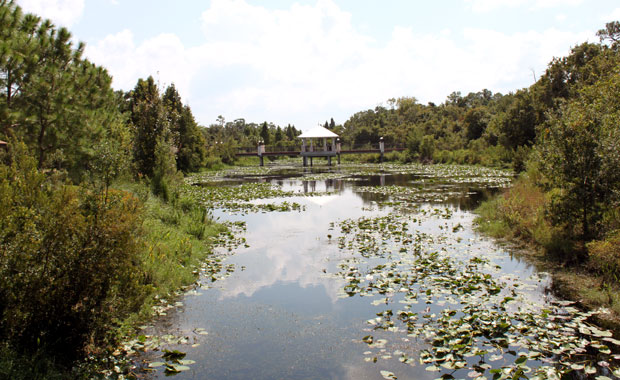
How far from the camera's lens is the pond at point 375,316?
504 cm

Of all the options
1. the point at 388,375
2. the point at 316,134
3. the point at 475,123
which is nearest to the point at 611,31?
the point at 475,123

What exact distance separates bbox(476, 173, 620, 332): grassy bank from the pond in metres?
0.39

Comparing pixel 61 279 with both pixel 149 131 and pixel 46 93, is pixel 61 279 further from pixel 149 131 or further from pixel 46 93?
pixel 149 131

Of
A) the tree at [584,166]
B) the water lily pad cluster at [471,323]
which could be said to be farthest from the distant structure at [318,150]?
the water lily pad cluster at [471,323]

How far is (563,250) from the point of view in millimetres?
9000

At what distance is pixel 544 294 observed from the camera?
715 cm

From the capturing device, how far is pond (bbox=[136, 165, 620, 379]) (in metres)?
5.04

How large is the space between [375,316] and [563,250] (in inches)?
198

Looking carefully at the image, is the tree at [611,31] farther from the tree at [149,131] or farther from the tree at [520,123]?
the tree at [149,131]

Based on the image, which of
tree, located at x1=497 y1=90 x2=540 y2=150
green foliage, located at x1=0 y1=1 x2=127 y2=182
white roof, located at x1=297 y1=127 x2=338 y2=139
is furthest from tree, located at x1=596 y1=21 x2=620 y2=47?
green foliage, located at x1=0 y1=1 x2=127 y2=182

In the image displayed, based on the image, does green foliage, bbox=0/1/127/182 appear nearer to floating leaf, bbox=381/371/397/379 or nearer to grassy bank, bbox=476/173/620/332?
floating leaf, bbox=381/371/397/379

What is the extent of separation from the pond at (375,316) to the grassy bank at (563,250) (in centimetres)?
39

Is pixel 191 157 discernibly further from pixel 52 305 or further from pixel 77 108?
pixel 52 305

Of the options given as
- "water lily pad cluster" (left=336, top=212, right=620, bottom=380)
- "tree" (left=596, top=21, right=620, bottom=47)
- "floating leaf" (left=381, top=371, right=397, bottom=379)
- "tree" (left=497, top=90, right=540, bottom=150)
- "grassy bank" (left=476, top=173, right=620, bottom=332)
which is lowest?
"floating leaf" (left=381, top=371, right=397, bottom=379)
